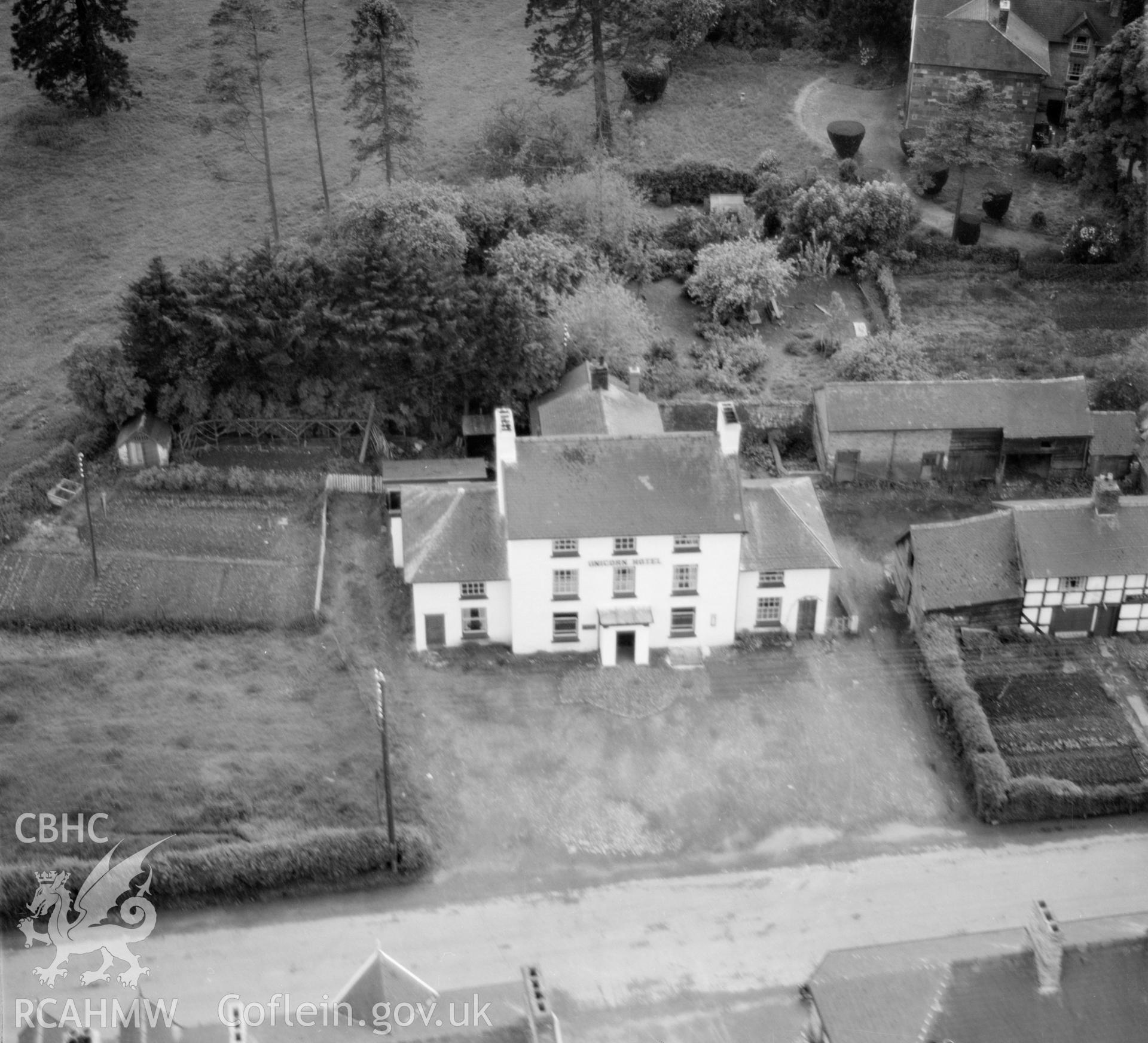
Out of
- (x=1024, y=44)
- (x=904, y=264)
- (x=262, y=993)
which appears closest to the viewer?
(x=262, y=993)

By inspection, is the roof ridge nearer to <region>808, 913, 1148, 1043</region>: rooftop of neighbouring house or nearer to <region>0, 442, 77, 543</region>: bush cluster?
<region>808, 913, 1148, 1043</region>: rooftop of neighbouring house

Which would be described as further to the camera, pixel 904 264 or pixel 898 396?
pixel 904 264

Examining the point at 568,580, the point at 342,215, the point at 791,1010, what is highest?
the point at 342,215

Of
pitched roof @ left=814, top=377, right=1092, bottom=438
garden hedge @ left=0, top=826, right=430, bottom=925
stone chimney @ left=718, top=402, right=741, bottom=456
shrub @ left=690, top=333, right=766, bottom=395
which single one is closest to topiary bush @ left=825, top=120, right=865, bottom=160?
shrub @ left=690, top=333, right=766, bottom=395

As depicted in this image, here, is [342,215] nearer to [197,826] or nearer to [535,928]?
[197,826]

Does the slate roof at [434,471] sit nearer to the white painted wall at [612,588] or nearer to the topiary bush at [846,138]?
the white painted wall at [612,588]

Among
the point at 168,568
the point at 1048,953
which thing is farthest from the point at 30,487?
the point at 1048,953

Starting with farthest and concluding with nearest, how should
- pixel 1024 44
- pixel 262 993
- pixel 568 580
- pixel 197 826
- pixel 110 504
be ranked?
pixel 1024 44 → pixel 110 504 → pixel 568 580 → pixel 197 826 → pixel 262 993

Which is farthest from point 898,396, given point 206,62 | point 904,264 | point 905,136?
point 206,62

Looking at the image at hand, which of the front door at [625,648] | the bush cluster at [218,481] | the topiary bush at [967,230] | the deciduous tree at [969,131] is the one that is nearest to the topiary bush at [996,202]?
the deciduous tree at [969,131]
